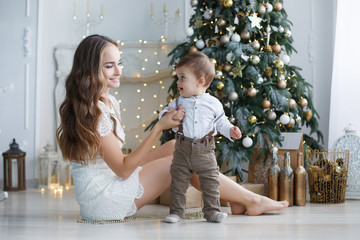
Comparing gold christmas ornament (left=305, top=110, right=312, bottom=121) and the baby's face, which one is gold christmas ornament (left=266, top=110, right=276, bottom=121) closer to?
gold christmas ornament (left=305, top=110, right=312, bottom=121)

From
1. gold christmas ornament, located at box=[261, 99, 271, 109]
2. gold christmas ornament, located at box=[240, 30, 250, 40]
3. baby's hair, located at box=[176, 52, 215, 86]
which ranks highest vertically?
gold christmas ornament, located at box=[240, 30, 250, 40]

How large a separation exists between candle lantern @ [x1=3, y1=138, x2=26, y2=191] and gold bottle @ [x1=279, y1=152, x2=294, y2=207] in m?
2.30

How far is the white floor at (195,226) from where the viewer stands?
2.18m

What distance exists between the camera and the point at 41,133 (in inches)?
185

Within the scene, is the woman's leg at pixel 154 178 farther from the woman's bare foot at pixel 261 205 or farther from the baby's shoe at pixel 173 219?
the woman's bare foot at pixel 261 205

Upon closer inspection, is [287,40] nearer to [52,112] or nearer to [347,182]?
[347,182]

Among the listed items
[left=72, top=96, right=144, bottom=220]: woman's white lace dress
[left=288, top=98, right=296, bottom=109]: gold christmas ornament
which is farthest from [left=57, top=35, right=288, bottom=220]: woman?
[left=288, top=98, right=296, bottom=109]: gold christmas ornament

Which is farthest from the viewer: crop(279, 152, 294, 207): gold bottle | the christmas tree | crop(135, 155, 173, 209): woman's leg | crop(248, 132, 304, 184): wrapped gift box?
the christmas tree

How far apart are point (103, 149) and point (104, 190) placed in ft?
0.68

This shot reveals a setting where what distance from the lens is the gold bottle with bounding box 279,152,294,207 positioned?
308cm

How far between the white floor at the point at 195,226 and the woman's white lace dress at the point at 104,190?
0.24 ft

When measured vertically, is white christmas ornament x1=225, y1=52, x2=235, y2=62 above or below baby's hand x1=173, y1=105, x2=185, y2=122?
above

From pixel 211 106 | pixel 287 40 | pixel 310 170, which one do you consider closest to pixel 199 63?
pixel 211 106

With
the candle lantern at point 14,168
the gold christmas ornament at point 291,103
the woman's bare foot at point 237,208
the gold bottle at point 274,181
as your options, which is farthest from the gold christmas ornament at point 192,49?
the candle lantern at point 14,168
